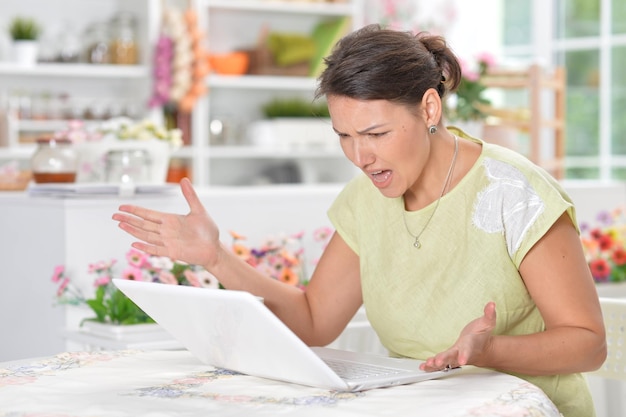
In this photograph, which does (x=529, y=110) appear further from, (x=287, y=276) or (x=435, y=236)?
(x=435, y=236)

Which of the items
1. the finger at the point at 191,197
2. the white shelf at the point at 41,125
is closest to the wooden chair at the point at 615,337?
the finger at the point at 191,197

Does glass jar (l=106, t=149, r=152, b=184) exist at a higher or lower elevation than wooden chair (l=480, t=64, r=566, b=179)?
lower

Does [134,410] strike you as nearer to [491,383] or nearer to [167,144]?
[491,383]

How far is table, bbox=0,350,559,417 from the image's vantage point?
1299 millimetres

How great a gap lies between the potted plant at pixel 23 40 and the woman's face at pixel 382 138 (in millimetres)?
3727

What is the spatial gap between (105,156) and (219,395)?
1584 millimetres

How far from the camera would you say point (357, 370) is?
1.52 m

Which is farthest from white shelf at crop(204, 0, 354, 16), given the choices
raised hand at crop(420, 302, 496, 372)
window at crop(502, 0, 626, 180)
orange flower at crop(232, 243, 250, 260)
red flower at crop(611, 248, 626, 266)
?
raised hand at crop(420, 302, 496, 372)

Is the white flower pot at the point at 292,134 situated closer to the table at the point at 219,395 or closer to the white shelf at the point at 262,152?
the white shelf at the point at 262,152

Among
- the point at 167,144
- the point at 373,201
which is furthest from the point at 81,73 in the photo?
the point at 373,201

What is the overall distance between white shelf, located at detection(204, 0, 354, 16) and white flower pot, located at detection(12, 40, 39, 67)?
0.95 m

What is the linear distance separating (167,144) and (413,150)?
4.37 feet

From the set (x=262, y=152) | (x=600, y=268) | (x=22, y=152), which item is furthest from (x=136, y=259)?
(x=262, y=152)

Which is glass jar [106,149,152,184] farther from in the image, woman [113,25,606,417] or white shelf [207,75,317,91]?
white shelf [207,75,317,91]
